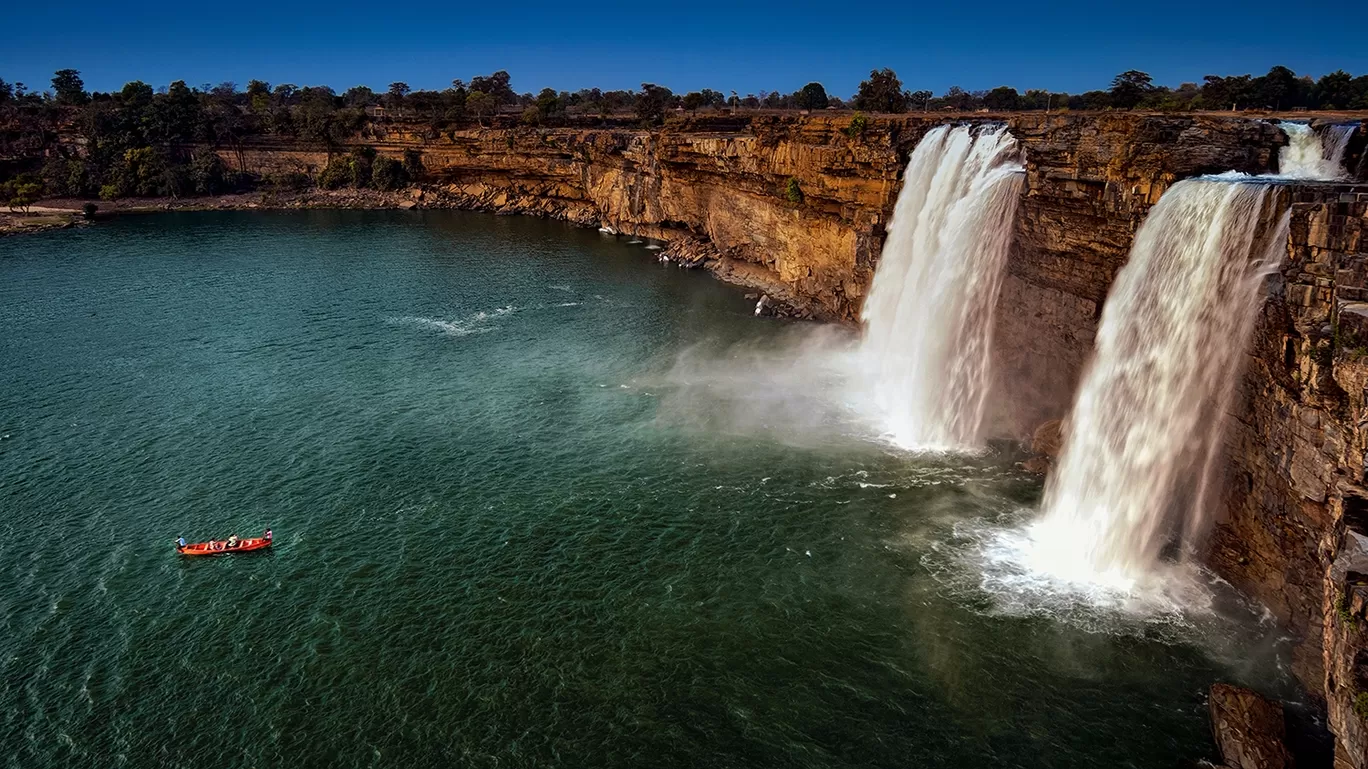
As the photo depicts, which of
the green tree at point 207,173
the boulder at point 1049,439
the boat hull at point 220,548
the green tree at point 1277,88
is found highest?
the green tree at point 1277,88

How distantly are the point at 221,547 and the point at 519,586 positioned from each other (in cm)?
1208

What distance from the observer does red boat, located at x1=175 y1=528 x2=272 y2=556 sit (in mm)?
29750

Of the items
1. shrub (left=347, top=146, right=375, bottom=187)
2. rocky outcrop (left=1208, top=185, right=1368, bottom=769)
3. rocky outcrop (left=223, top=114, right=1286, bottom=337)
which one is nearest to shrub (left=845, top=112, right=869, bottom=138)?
rocky outcrop (left=223, top=114, right=1286, bottom=337)

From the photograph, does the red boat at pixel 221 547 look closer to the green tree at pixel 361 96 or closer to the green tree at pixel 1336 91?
the green tree at pixel 1336 91

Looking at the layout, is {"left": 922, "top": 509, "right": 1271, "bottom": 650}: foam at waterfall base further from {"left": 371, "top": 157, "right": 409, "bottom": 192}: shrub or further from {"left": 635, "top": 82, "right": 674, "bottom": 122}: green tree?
{"left": 371, "top": 157, "right": 409, "bottom": 192}: shrub

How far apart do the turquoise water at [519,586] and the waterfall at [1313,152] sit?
15268mm

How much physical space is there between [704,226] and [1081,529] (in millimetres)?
61642

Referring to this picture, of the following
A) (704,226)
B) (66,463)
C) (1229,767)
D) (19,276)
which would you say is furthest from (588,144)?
(1229,767)

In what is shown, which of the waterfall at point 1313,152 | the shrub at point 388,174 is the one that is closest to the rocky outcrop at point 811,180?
the waterfall at point 1313,152

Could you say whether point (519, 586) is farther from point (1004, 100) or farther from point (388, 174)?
point (388, 174)

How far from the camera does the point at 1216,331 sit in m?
25.9

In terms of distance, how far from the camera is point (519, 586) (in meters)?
28.1

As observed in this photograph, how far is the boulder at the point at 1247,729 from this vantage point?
19.8 metres

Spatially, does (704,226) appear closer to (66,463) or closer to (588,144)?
(588,144)
